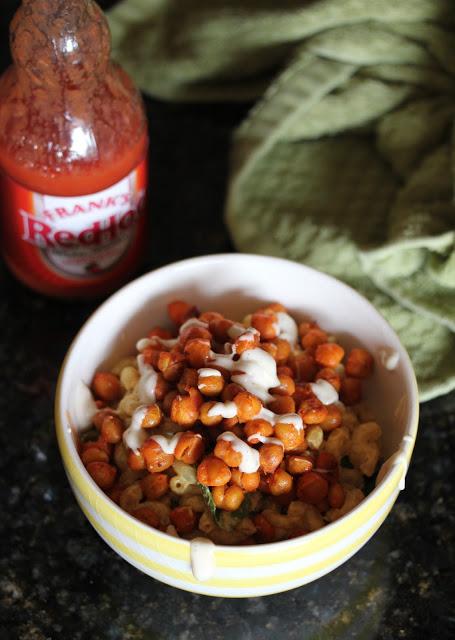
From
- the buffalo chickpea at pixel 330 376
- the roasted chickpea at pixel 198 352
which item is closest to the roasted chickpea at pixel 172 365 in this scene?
the roasted chickpea at pixel 198 352

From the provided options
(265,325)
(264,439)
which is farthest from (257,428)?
(265,325)

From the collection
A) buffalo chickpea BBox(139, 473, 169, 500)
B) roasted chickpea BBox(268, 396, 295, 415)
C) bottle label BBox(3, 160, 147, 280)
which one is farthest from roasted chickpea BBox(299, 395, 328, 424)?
bottle label BBox(3, 160, 147, 280)

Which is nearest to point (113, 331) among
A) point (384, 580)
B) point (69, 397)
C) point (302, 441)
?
point (69, 397)

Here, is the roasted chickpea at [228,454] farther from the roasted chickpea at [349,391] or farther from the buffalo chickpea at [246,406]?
the roasted chickpea at [349,391]

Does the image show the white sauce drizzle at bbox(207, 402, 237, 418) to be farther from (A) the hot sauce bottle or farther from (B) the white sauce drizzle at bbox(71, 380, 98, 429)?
(A) the hot sauce bottle

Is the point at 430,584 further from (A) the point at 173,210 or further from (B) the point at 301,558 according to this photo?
(A) the point at 173,210
